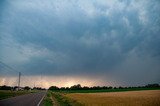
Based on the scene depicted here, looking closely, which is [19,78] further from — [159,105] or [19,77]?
[159,105]

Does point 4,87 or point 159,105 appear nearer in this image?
point 159,105

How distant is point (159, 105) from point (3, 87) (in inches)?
7310

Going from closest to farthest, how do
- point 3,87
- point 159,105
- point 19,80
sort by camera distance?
point 159,105, point 19,80, point 3,87

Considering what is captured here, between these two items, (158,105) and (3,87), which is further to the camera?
(3,87)

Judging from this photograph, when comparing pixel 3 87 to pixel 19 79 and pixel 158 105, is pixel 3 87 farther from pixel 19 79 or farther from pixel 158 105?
pixel 158 105

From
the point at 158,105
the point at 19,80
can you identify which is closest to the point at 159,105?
the point at 158,105

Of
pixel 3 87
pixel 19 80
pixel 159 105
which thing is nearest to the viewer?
pixel 159 105

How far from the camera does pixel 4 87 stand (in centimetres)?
19112

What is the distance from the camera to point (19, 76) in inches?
4299

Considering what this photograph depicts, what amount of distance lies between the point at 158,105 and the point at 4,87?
609ft

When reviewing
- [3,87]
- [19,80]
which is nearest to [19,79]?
[19,80]

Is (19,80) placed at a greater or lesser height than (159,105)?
greater

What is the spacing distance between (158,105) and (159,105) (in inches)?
6.0

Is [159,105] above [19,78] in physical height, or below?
below
